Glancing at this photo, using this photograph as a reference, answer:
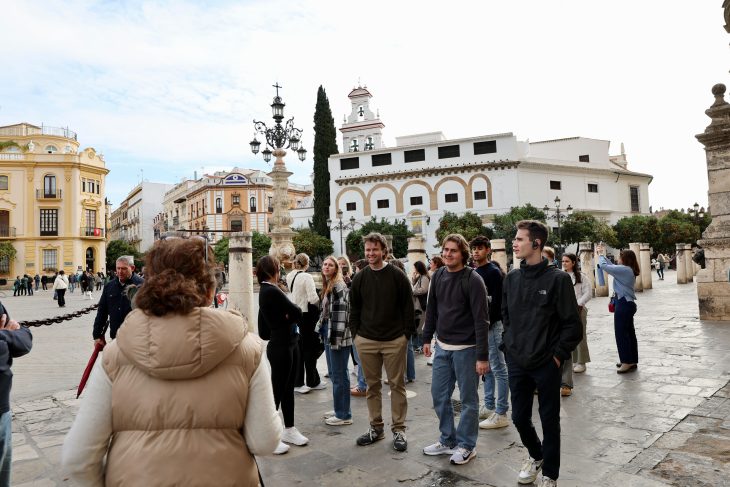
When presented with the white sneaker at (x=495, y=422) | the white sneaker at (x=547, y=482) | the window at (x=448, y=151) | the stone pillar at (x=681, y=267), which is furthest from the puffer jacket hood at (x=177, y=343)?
the window at (x=448, y=151)

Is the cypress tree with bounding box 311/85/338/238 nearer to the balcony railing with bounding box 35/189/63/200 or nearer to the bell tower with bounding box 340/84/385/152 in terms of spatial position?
the bell tower with bounding box 340/84/385/152

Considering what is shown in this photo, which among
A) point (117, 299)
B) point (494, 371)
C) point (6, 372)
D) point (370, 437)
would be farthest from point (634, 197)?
point (6, 372)

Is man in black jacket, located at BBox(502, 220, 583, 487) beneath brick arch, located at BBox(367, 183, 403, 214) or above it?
beneath

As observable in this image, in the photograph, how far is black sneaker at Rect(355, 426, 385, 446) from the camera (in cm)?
433

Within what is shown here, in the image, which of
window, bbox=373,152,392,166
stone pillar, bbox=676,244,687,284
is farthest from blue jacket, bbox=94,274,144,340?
window, bbox=373,152,392,166

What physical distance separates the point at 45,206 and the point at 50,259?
15.7 ft

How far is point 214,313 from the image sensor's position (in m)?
1.77

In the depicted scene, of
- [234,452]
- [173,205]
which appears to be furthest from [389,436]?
[173,205]

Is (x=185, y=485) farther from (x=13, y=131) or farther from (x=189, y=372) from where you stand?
(x=13, y=131)

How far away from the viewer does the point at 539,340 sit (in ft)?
11.2

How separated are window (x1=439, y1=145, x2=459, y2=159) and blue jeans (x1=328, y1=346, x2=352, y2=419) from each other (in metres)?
44.0

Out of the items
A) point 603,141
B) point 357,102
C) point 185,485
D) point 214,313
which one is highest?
point 357,102

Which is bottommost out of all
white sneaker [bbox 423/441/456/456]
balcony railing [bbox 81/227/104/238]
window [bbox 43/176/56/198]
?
white sneaker [bbox 423/441/456/456]

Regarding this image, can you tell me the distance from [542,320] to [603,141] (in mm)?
53432
